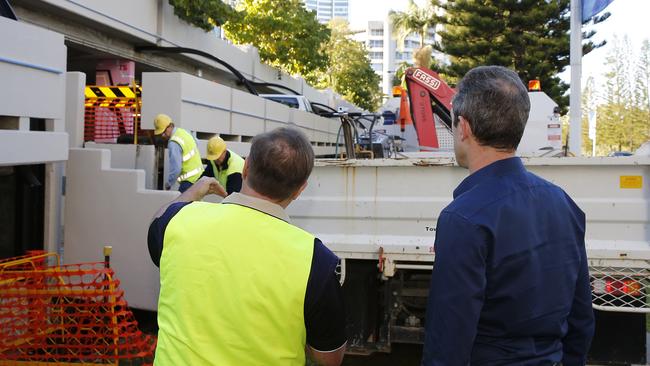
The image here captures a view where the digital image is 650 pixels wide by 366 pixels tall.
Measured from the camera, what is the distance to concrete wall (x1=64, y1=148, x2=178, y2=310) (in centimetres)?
646

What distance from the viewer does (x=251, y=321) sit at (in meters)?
2.03

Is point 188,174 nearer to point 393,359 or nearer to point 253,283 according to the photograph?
point 393,359

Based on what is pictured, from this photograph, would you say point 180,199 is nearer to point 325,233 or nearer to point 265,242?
point 265,242

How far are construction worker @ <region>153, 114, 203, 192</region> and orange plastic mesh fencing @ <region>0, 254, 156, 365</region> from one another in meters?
2.25

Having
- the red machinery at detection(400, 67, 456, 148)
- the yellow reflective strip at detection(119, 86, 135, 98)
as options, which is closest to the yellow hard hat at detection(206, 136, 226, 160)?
the red machinery at detection(400, 67, 456, 148)

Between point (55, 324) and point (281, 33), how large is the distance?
2114 centimetres

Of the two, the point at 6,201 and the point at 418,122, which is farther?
the point at 418,122

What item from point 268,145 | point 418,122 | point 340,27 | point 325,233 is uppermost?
point 340,27

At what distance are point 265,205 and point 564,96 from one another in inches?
1076

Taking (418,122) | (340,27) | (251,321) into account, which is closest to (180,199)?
(251,321)

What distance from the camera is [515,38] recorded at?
28.1 m

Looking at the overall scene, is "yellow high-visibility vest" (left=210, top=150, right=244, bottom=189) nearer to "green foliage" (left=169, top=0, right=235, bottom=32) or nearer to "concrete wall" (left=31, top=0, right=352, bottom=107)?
"concrete wall" (left=31, top=0, right=352, bottom=107)

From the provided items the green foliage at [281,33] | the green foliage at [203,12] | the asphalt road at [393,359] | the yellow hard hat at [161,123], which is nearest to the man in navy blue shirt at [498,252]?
the asphalt road at [393,359]

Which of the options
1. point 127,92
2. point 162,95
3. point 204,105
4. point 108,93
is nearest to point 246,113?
point 127,92
